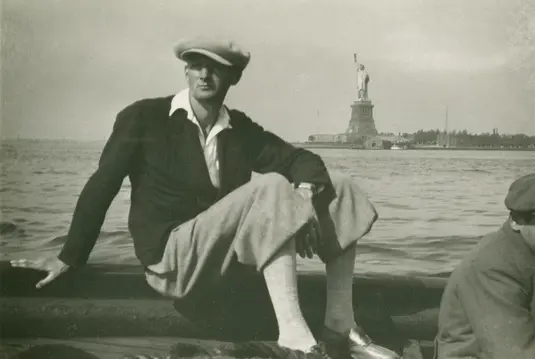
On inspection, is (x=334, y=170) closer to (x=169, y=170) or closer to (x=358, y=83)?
(x=358, y=83)

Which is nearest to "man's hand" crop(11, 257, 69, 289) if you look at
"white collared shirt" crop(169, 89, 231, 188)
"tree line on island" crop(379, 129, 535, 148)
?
"white collared shirt" crop(169, 89, 231, 188)

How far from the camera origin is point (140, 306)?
3.11 metres

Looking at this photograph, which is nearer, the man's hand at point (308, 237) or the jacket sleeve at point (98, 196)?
the man's hand at point (308, 237)

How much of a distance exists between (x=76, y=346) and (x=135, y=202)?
72cm

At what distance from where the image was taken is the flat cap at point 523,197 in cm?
260

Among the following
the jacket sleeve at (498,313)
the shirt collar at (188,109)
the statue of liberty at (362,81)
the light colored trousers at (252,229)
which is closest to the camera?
the jacket sleeve at (498,313)

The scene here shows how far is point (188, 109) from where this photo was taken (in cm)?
315

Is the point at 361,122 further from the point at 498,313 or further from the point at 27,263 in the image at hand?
the point at 27,263

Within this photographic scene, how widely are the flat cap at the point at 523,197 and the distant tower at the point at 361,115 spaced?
1.03 meters

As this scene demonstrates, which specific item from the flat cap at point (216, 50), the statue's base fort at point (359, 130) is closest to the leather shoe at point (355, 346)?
the statue's base fort at point (359, 130)

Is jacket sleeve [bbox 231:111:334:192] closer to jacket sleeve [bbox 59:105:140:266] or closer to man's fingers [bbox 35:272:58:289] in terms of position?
jacket sleeve [bbox 59:105:140:266]

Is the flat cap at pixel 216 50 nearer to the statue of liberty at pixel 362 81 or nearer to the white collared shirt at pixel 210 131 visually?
the white collared shirt at pixel 210 131

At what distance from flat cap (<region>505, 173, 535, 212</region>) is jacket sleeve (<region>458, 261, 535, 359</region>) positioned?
0.94ft

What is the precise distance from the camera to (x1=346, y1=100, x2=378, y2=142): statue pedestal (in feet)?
11.7
